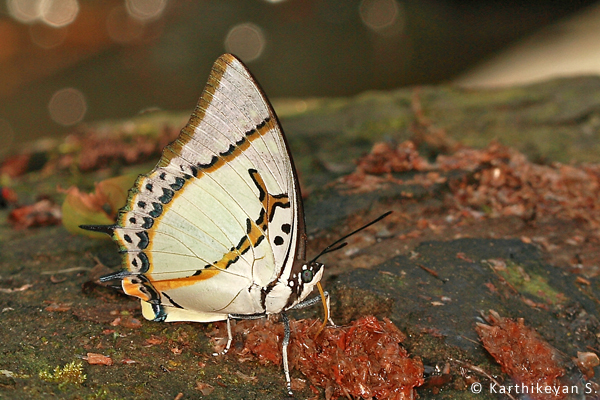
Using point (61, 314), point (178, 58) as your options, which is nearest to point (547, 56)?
point (178, 58)

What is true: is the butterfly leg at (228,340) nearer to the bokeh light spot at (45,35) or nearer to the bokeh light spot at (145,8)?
the bokeh light spot at (45,35)

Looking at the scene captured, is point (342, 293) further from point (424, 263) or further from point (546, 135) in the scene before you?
point (546, 135)

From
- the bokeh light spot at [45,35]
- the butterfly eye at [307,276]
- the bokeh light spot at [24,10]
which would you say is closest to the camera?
the butterfly eye at [307,276]

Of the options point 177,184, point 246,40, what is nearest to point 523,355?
point 177,184

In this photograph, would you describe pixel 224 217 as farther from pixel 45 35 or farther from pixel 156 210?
pixel 45 35

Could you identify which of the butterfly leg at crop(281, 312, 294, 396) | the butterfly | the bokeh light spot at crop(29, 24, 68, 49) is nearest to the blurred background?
the bokeh light spot at crop(29, 24, 68, 49)

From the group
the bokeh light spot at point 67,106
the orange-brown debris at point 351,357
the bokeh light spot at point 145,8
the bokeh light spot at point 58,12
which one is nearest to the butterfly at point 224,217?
the orange-brown debris at point 351,357
